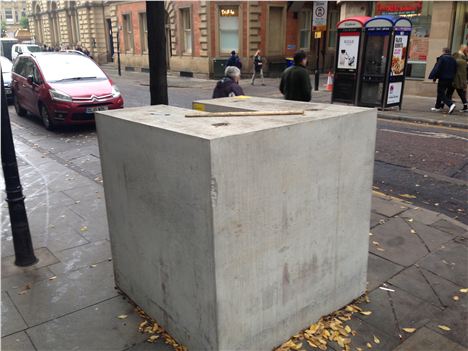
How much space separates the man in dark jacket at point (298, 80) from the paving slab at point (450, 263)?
360 centimetres

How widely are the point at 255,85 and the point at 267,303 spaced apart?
21.1m

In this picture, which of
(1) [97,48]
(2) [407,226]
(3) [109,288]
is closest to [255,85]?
(2) [407,226]

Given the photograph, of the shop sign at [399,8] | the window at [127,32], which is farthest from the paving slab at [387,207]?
the window at [127,32]

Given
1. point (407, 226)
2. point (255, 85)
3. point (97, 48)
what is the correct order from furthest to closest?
point (97, 48), point (255, 85), point (407, 226)

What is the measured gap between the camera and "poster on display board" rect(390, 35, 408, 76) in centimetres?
1368

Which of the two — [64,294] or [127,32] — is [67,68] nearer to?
[64,294]

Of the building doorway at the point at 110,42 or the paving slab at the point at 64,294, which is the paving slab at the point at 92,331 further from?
the building doorway at the point at 110,42

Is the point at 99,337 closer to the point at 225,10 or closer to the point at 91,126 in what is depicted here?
the point at 91,126

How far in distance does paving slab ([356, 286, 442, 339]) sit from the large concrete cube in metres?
0.24

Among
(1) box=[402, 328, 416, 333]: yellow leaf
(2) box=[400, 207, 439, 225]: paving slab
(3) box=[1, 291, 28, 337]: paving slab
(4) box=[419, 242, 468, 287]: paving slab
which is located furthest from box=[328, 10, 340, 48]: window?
(3) box=[1, 291, 28, 337]: paving slab

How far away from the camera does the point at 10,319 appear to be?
356cm

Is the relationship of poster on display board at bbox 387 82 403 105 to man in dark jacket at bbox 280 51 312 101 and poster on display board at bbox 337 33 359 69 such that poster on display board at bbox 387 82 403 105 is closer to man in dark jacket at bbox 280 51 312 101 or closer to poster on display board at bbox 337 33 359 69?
poster on display board at bbox 337 33 359 69

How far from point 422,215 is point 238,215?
12.6ft

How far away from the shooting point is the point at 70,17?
156 ft
